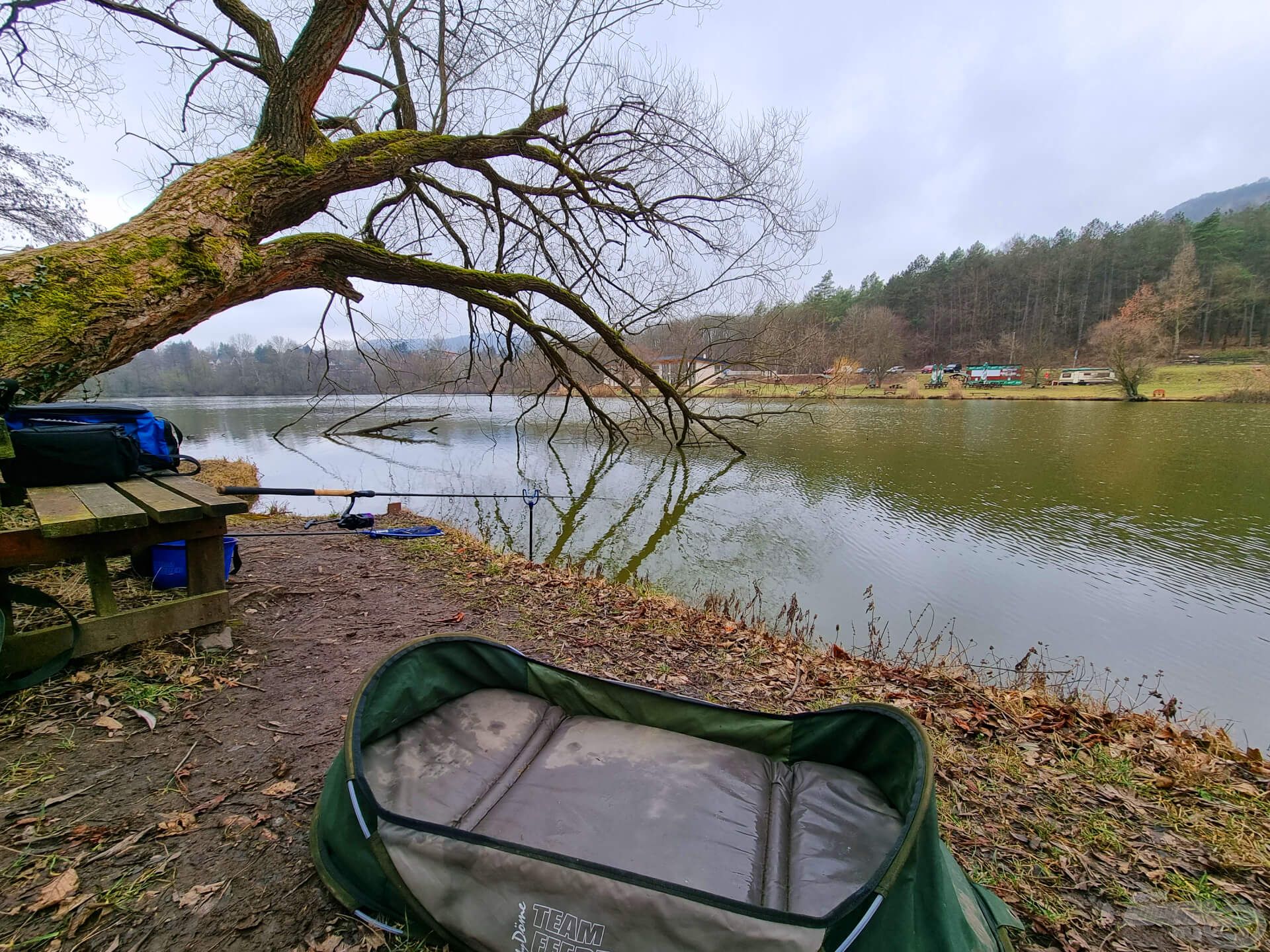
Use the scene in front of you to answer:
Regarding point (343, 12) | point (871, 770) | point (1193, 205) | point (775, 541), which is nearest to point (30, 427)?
point (343, 12)

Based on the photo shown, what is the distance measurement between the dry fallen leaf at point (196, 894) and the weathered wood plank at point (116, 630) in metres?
1.22

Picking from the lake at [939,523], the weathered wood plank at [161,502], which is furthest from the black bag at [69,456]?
the lake at [939,523]

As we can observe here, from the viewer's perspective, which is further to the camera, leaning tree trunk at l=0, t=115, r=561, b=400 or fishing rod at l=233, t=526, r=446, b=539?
fishing rod at l=233, t=526, r=446, b=539

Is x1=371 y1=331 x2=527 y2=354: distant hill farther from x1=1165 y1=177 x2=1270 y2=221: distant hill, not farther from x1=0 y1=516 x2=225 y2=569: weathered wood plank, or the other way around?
x1=1165 y1=177 x2=1270 y2=221: distant hill

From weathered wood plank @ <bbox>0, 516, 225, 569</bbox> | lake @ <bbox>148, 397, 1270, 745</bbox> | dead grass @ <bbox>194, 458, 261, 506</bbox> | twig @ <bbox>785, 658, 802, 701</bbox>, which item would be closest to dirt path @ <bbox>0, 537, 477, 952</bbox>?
weathered wood plank @ <bbox>0, 516, 225, 569</bbox>

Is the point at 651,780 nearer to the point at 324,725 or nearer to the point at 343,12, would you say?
the point at 324,725

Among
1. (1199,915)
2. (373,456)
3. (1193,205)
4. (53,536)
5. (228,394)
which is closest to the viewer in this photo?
(1199,915)

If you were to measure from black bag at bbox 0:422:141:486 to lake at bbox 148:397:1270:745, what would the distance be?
411 cm

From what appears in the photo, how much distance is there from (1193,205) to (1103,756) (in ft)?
889

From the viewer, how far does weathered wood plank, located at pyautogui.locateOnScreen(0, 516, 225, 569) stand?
68.4 inches

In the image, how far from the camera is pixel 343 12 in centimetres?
343

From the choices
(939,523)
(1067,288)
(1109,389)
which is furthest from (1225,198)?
(939,523)

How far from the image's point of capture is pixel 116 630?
200cm

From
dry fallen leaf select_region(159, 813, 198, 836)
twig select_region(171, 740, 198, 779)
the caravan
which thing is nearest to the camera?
dry fallen leaf select_region(159, 813, 198, 836)
